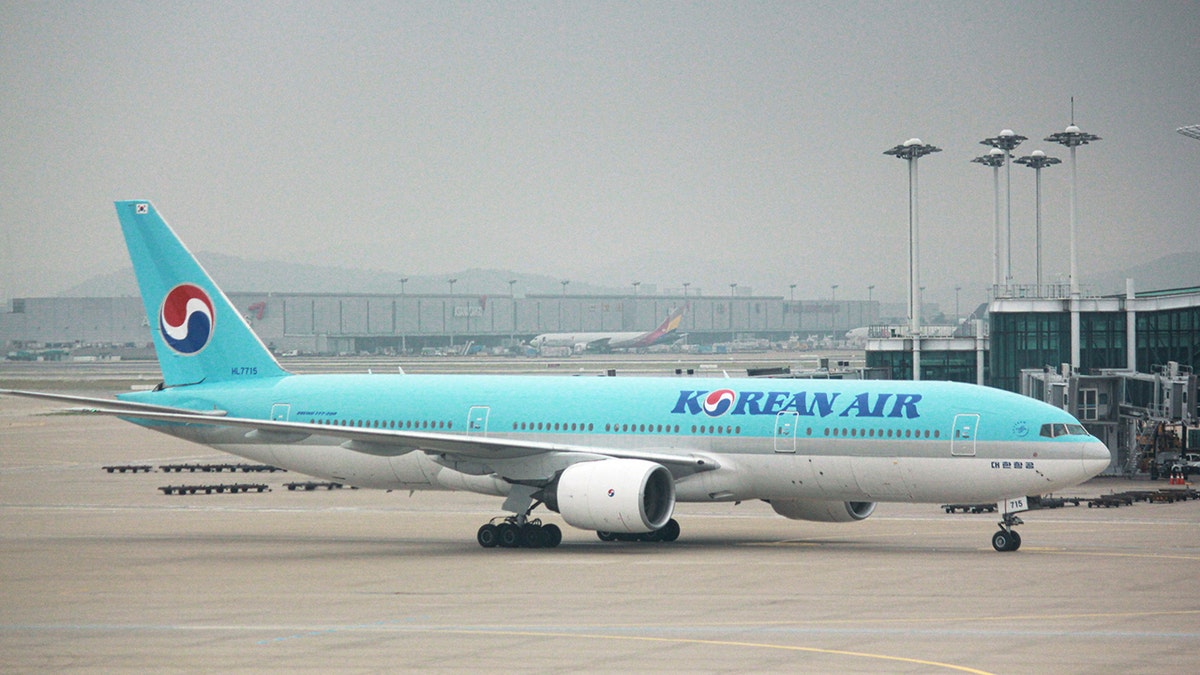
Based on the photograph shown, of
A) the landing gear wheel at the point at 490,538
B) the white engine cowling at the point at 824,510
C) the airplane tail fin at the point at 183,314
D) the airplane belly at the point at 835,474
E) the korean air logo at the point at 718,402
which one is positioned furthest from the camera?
the airplane tail fin at the point at 183,314

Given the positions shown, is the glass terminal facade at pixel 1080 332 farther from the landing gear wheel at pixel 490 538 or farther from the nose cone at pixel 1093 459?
the landing gear wheel at pixel 490 538

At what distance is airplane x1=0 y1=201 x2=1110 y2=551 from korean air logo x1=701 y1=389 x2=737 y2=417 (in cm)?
4

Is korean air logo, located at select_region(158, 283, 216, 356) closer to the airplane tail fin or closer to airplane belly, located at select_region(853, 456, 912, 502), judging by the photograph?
the airplane tail fin

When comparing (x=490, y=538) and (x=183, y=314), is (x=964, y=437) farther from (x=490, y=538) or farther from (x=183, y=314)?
(x=183, y=314)

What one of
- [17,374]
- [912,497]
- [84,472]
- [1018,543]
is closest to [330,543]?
[912,497]

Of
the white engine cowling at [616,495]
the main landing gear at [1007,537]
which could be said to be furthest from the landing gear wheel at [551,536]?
the main landing gear at [1007,537]

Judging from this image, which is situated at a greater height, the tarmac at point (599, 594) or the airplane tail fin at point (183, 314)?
the airplane tail fin at point (183, 314)

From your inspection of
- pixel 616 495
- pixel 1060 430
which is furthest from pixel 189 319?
pixel 1060 430

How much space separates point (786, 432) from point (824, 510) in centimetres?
317

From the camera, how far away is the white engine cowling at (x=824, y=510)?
37.0m

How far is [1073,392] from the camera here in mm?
57656

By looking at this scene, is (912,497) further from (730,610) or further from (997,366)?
(997,366)

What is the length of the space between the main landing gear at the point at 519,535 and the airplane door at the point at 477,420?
3.00 m

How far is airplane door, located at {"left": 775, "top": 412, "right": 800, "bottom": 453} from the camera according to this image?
35062 mm
